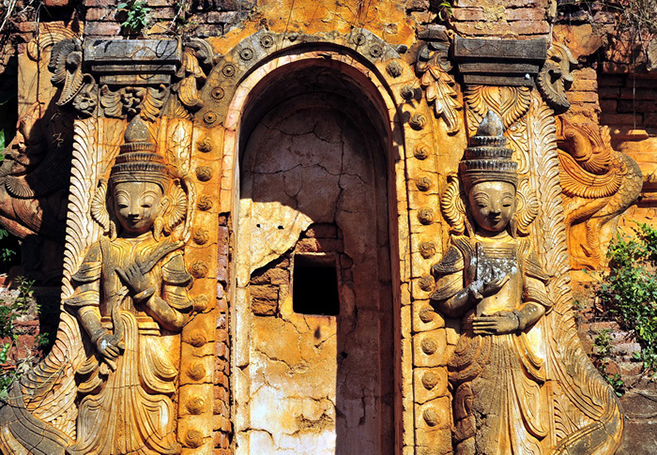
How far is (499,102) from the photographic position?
7785 mm

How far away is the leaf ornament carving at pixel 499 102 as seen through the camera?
7766mm

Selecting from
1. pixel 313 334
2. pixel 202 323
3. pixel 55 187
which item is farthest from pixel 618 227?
pixel 55 187

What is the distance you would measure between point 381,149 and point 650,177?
261 centimetres

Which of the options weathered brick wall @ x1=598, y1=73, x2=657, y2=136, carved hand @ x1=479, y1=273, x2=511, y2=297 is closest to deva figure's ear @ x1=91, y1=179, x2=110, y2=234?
carved hand @ x1=479, y1=273, x2=511, y2=297

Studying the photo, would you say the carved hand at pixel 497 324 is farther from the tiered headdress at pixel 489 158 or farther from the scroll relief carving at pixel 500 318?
the tiered headdress at pixel 489 158

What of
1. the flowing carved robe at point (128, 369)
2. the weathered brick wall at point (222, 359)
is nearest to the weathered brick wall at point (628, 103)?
the weathered brick wall at point (222, 359)

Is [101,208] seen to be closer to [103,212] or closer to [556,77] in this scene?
[103,212]

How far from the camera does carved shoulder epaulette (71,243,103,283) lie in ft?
24.1

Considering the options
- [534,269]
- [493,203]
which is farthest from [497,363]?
[493,203]

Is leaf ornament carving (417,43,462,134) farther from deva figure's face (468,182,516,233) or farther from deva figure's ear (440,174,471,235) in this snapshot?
deva figure's face (468,182,516,233)

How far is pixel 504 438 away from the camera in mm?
7039

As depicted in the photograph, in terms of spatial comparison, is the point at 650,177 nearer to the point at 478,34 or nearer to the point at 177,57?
the point at 478,34

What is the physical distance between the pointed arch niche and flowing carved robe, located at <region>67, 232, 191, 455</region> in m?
0.68

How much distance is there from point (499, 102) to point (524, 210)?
0.89 m
